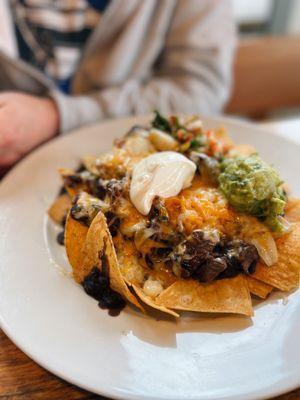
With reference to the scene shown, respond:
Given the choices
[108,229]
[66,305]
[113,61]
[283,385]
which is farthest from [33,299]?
[113,61]

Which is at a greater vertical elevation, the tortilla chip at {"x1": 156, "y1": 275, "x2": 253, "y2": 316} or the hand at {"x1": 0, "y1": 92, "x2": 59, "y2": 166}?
the hand at {"x1": 0, "y1": 92, "x2": 59, "y2": 166}

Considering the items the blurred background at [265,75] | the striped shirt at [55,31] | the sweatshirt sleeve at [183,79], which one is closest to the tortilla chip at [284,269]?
the sweatshirt sleeve at [183,79]

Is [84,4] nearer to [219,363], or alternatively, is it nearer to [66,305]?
[66,305]

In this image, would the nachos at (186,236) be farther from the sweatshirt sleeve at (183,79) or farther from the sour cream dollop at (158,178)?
the sweatshirt sleeve at (183,79)

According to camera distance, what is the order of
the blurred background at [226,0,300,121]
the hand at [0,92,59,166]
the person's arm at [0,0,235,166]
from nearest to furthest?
the hand at [0,92,59,166], the person's arm at [0,0,235,166], the blurred background at [226,0,300,121]

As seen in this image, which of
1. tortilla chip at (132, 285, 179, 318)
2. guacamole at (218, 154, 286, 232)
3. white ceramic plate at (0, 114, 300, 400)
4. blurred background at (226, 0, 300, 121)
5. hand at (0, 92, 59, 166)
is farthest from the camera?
blurred background at (226, 0, 300, 121)

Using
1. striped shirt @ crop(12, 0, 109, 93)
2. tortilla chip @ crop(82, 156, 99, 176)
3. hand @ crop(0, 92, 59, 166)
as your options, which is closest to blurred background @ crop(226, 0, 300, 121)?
striped shirt @ crop(12, 0, 109, 93)

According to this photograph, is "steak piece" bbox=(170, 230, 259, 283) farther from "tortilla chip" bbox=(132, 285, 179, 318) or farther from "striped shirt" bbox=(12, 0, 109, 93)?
"striped shirt" bbox=(12, 0, 109, 93)
